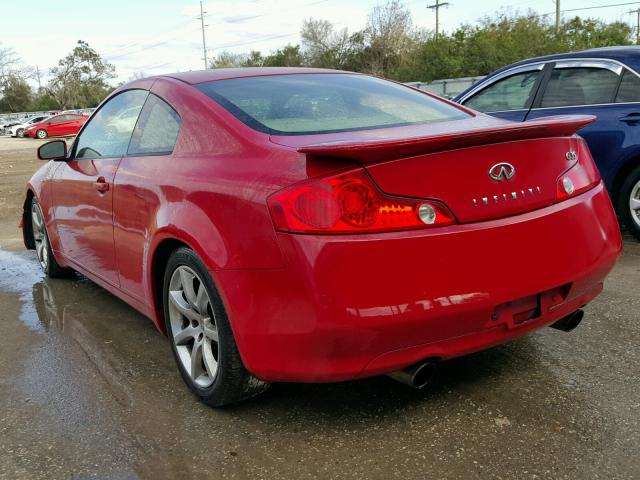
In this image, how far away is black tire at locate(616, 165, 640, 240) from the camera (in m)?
5.36

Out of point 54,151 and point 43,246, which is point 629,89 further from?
point 43,246

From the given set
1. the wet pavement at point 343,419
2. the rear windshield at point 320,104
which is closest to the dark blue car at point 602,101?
the wet pavement at point 343,419

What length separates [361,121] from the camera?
2926mm

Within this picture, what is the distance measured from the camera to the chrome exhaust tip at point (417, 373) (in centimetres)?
239

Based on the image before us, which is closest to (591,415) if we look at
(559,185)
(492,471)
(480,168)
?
(492,471)

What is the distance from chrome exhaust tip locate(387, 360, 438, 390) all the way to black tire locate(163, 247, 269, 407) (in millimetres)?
613

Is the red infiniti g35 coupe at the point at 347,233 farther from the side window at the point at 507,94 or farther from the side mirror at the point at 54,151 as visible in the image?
the side window at the point at 507,94

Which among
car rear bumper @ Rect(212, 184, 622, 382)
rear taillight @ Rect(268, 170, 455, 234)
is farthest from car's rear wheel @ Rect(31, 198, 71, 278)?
rear taillight @ Rect(268, 170, 455, 234)

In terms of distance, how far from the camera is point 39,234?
532 centimetres

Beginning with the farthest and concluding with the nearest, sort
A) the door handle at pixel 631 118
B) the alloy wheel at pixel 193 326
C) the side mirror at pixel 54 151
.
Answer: the door handle at pixel 631 118 < the side mirror at pixel 54 151 < the alloy wheel at pixel 193 326

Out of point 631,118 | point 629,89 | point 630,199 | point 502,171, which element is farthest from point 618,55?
point 502,171

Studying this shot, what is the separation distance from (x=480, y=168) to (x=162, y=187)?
1444 millimetres

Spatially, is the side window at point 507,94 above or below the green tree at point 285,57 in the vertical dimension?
below

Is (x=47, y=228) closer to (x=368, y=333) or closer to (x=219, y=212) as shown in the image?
(x=219, y=212)
